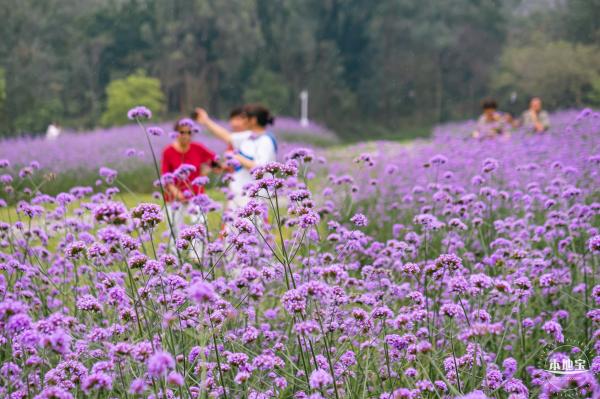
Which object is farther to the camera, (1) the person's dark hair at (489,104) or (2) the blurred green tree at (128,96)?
(2) the blurred green tree at (128,96)

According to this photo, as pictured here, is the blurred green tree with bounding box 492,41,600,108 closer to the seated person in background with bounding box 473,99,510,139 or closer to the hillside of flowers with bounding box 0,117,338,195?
the seated person in background with bounding box 473,99,510,139

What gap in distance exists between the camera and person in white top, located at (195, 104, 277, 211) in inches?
229

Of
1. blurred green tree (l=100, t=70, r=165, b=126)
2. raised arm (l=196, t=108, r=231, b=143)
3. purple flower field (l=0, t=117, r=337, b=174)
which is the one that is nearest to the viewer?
raised arm (l=196, t=108, r=231, b=143)

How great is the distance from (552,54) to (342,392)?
1227 inches

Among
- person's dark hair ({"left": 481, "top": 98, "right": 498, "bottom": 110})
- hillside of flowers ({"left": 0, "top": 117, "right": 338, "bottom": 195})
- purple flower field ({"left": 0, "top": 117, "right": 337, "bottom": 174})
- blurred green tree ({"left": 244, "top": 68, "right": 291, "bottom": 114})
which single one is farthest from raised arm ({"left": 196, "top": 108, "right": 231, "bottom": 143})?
blurred green tree ({"left": 244, "top": 68, "right": 291, "bottom": 114})

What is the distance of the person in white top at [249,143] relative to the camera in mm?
5805

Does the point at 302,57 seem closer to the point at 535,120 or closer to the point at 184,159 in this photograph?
the point at 535,120

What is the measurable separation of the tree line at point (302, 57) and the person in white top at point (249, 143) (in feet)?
57.8

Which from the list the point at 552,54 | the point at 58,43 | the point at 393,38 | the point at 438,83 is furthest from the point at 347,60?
the point at 58,43

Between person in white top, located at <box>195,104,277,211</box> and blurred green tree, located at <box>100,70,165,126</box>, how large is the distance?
2069cm

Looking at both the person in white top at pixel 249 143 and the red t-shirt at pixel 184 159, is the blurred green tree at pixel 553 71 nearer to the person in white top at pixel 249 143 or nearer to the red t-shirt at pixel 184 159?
the person in white top at pixel 249 143

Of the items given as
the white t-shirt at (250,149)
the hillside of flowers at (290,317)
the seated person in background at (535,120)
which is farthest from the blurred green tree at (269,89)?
the hillside of flowers at (290,317)

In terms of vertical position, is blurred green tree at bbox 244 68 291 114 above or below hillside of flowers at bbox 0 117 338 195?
above

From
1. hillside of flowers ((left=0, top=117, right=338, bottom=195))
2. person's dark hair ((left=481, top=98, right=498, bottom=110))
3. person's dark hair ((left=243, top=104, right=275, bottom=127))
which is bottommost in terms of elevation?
hillside of flowers ((left=0, top=117, right=338, bottom=195))
